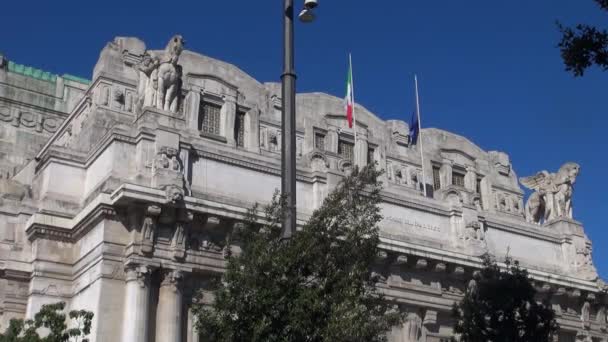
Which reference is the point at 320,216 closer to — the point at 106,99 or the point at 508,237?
the point at 106,99

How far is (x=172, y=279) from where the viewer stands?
881 inches

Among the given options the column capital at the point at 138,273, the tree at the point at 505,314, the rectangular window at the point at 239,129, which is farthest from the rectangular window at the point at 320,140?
the column capital at the point at 138,273

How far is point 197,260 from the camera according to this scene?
23078mm

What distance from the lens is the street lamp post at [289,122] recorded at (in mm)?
14359

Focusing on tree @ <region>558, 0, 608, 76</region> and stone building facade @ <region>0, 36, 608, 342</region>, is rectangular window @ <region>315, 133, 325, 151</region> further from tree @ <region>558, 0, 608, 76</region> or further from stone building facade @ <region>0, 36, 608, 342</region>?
tree @ <region>558, 0, 608, 76</region>

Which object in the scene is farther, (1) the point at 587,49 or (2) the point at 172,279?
(2) the point at 172,279

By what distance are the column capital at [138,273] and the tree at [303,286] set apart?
6.69 metres

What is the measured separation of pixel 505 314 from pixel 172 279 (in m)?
9.14

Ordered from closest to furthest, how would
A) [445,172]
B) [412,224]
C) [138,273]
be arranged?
[138,273]
[412,224]
[445,172]

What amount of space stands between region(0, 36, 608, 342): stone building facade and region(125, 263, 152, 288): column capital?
0.10 ft

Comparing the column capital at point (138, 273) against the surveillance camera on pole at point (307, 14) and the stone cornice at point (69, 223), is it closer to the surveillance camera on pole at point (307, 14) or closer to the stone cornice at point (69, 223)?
the stone cornice at point (69, 223)

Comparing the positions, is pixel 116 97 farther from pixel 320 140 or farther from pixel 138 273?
pixel 320 140

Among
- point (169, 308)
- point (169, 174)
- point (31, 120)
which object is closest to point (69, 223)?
point (169, 174)

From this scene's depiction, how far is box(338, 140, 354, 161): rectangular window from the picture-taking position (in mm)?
33594
